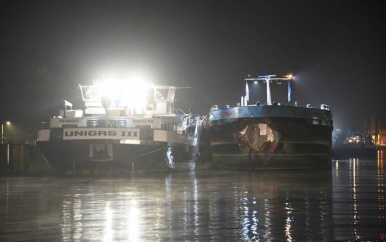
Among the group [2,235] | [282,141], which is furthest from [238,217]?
[282,141]

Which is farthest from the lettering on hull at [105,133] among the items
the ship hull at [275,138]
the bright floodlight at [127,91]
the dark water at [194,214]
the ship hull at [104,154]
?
the dark water at [194,214]

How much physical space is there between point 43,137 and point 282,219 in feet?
67.4

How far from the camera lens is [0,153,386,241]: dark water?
9188 mm

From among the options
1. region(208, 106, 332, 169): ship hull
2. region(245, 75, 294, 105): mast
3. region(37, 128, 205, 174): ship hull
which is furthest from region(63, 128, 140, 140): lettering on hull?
region(245, 75, 294, 105): mast

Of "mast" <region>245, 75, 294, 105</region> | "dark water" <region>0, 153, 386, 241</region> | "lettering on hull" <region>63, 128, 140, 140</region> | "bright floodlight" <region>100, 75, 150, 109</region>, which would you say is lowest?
"dark water" <region>0, 153, 386, 241</region>

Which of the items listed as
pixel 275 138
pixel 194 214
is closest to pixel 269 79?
pixel 275 138

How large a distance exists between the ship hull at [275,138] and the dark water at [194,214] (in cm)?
1487

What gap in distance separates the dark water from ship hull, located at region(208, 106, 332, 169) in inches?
585

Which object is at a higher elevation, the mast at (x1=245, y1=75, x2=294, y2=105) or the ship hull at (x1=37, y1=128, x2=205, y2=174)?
the mast at (x1=245, y1=75, x2=294, y2=105)

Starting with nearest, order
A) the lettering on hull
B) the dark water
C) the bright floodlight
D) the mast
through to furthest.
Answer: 1. the dark water
2. the lettering on hull
3. the bright floodlight
4. the mast

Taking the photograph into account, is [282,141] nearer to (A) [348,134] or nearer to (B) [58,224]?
(B) [58,224]

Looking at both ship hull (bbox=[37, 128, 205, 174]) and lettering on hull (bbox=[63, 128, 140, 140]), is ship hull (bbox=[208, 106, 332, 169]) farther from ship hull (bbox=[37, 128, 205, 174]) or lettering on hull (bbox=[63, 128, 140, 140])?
lettering on hull (bbox=[63, 128, 140, 140])

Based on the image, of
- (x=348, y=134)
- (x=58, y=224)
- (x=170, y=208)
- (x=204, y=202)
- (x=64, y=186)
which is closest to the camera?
(x=58, y=224)

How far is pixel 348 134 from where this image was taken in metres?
113
